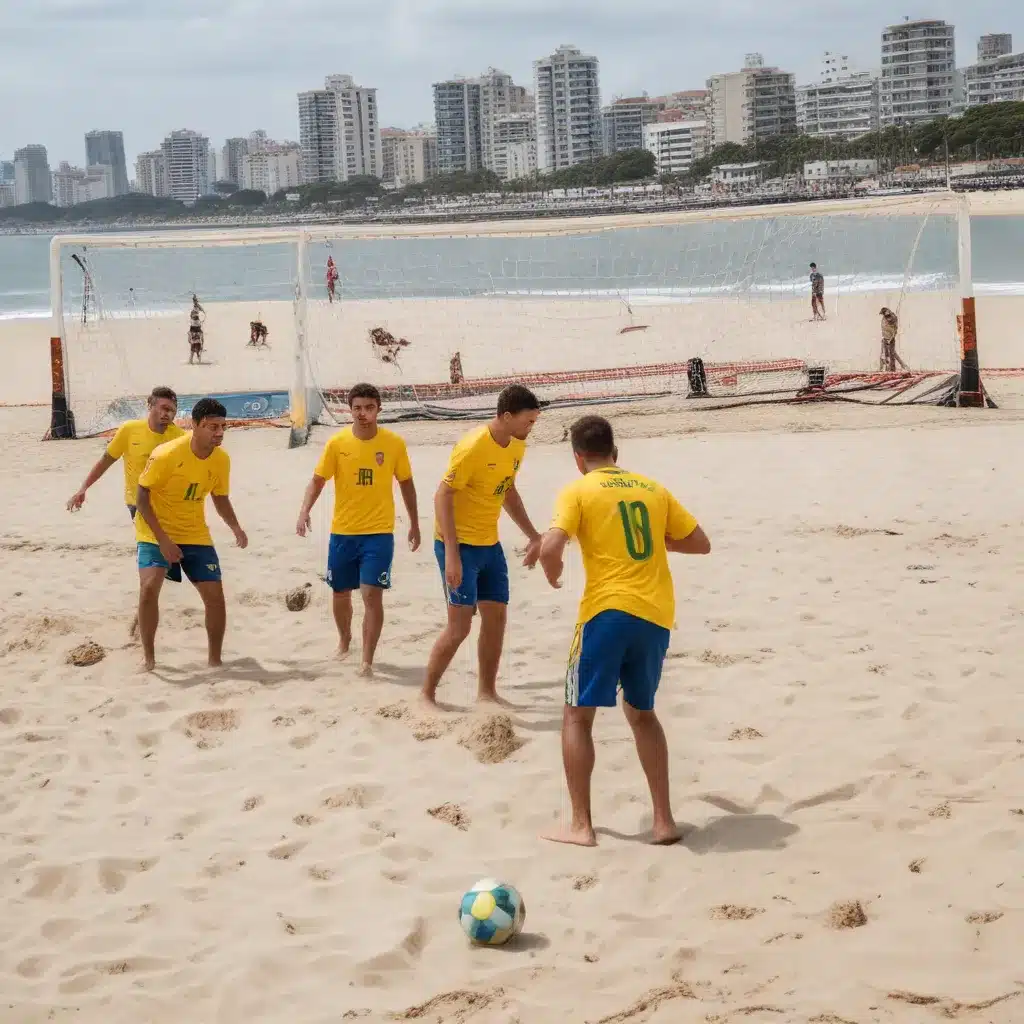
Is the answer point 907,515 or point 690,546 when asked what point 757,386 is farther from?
point 690,546

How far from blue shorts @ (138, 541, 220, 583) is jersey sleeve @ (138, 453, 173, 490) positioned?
34 cm

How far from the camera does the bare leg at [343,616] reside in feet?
21.6

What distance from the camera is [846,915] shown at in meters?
3.81

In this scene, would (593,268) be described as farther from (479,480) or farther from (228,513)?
(479,480)

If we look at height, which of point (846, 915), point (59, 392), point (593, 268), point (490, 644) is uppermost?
point (593, 268)

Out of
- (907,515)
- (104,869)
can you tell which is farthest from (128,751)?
(907,515)

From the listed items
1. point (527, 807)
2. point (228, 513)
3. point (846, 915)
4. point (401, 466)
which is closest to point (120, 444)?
point (228, 513)

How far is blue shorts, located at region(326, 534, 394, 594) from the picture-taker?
630 centimetres

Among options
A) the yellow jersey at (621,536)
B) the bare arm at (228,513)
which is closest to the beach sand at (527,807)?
Result: the bare arm at (228,513)

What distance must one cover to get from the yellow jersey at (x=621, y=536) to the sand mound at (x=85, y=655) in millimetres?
3471

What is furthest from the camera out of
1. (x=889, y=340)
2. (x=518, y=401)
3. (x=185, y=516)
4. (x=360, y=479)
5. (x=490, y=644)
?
(x=889, y=340)

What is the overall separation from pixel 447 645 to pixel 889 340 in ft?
43.6

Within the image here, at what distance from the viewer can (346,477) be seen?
6312 millimetres

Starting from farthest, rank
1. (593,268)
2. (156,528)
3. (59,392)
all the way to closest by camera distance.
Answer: (593,268)
(59,392)
(156,528)
